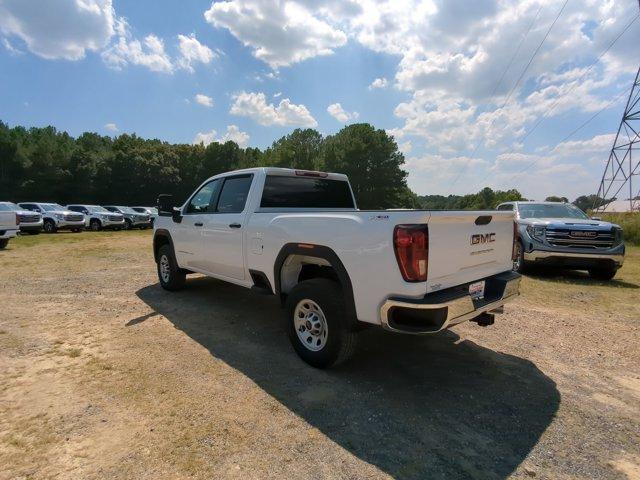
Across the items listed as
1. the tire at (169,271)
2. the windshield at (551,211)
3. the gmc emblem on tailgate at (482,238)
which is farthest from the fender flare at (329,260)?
the windshield at (551,211)

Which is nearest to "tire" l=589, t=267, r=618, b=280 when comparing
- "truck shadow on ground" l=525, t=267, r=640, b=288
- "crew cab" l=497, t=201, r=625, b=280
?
"crew cab" l=497, t=201, r=625, b=280

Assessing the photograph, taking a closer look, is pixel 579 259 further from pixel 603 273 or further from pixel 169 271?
pixel 169 271

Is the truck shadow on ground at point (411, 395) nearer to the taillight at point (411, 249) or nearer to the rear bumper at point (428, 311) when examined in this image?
the rear bumper at point (428, 311)

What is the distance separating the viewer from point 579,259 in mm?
8086

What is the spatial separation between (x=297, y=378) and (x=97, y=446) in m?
1.62

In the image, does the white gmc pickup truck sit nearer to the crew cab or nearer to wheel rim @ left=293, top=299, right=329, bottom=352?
wheel rim @ left=293, top=299, right=329, bottom=352

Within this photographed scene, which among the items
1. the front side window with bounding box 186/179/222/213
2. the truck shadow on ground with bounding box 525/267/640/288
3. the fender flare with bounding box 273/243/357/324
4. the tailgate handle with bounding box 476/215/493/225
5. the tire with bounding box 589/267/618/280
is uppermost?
the front side window with bounding box 186/179/222/213

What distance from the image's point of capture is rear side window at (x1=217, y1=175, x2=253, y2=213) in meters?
4.95

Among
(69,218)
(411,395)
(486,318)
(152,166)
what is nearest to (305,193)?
(486,318)

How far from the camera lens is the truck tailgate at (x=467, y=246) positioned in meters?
3.02

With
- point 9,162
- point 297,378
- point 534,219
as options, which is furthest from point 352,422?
point 9,162

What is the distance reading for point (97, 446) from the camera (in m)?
2.60

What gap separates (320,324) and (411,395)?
1.01 metres

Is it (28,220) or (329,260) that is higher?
(329,260)
